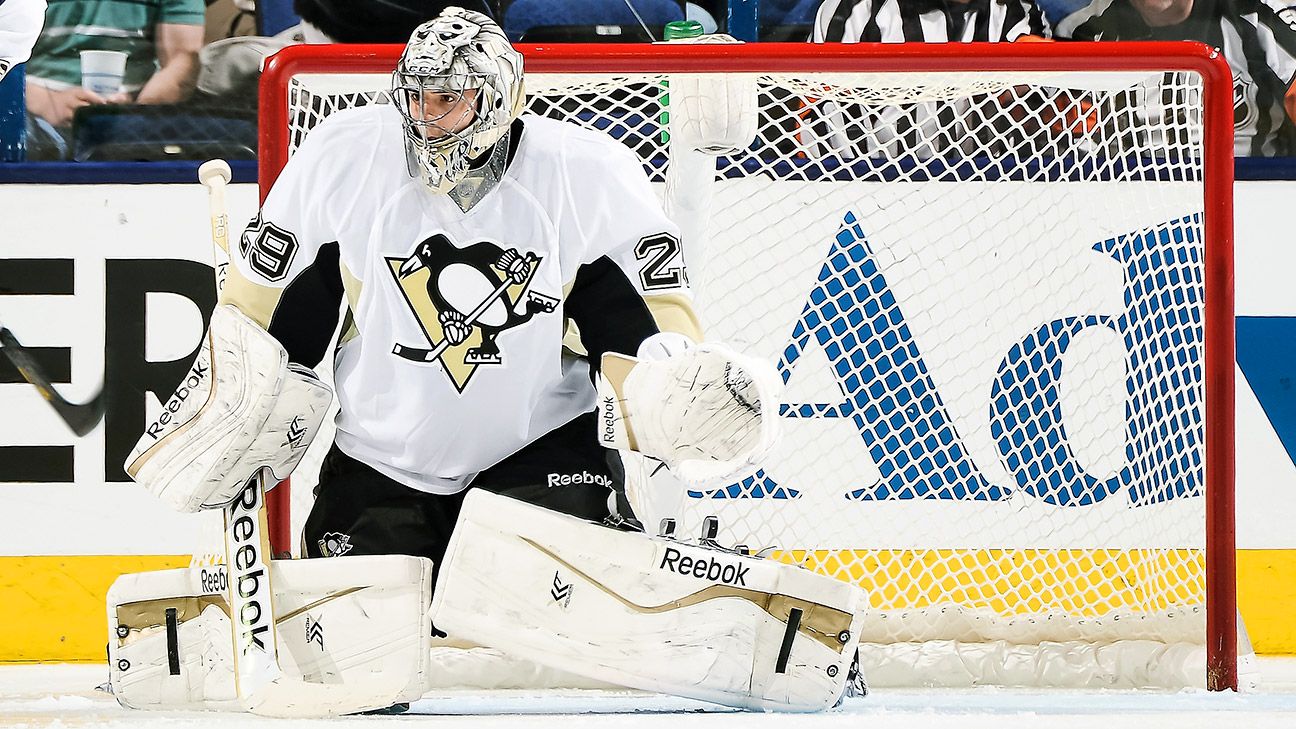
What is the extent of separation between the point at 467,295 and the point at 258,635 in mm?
488

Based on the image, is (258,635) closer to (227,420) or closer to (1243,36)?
(227,420)

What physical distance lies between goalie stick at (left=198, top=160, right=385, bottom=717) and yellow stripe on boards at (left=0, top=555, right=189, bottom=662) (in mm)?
1063

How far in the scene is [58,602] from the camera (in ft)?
8.58

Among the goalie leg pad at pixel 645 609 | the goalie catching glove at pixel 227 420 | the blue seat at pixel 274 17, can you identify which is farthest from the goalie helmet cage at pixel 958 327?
the goalie catching glove at pixel 227 420

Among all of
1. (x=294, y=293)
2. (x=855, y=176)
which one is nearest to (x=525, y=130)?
(x=294, y=293)

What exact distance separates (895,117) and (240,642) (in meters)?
1.61

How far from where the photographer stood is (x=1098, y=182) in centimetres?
254

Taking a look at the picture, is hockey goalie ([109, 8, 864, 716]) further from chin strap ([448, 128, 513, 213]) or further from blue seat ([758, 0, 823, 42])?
blue seat ([758, 0, 823, 42])

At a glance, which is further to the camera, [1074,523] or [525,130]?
[1074,523]

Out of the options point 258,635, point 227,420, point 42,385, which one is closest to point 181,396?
Result: point 227,420

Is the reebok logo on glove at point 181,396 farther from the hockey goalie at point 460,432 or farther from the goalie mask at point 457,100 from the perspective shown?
the goalie mask at point 457,100

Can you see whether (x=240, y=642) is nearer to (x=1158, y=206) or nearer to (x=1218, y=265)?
(x=1218, y=265)

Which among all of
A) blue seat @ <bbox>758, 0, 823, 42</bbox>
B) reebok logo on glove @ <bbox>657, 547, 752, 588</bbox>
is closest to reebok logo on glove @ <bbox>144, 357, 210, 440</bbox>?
reebok logo on glove @ <bbox>657, 547, 752, 588</bbox>

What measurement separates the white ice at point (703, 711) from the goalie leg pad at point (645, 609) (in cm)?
6
